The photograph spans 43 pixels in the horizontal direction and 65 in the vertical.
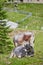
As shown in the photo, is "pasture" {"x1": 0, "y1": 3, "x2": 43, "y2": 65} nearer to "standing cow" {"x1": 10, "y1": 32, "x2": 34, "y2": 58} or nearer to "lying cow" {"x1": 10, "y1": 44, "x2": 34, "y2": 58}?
"lying cow" {"x1": 10, "y1": 44, "x2": 34, "y2": 58}

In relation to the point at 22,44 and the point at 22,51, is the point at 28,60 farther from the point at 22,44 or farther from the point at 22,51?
the point at 22,44

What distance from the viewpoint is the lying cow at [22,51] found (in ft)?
54.9

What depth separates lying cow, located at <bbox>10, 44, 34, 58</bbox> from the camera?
54.9ft

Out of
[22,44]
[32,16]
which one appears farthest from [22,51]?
[32,16]

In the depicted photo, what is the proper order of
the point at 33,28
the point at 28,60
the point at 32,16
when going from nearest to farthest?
the point at 28,60, the point at 33,28, the point at 32,16

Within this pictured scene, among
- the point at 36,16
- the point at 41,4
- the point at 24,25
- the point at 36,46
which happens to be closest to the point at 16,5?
the point at 41,4

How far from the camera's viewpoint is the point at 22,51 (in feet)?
54.9

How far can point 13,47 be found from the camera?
1764 cm

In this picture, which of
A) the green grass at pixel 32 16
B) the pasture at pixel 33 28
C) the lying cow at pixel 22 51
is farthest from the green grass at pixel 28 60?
the green grass at pixel 32 16

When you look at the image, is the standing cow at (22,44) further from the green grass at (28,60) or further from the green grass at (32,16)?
the green grass at (32,16)

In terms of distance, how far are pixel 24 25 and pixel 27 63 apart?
368 inches

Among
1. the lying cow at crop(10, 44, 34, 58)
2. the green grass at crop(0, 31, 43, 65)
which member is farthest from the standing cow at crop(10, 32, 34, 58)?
the green grass at crop(0, 31, 43, 65)

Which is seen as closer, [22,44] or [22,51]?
[22,51]

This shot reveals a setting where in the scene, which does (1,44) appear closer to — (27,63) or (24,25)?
(27,63)
